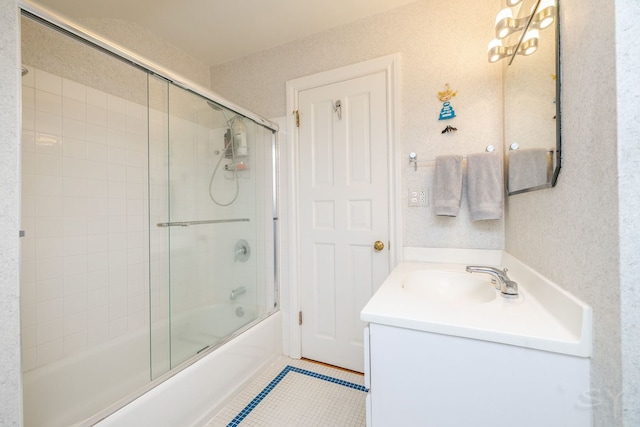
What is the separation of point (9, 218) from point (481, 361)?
1.38 meters

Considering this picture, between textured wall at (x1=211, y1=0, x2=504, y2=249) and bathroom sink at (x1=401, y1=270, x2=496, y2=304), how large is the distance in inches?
11.7

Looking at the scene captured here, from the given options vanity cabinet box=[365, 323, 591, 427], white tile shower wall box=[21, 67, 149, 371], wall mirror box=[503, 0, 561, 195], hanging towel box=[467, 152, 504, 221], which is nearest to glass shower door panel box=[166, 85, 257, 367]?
white tile shower wall box=[21, 67, 149, 371]

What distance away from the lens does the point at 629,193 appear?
518 mm

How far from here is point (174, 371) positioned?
4.27 feet

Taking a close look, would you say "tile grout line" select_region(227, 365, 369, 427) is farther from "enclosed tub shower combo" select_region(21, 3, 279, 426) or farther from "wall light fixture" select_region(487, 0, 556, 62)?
"wall light fixture" select_region(487, 0, 556, 62)

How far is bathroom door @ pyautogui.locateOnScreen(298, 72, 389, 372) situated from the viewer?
5.74 feet

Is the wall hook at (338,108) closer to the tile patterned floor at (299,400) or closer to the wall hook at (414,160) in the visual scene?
the wall hook at (414,160)

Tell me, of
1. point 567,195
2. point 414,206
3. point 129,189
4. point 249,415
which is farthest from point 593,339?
point 129,189

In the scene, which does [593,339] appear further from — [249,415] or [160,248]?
[160,248]

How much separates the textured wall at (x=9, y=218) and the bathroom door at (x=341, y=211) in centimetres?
144

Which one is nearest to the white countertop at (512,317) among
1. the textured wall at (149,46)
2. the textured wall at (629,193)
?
the textured wall at (629,193)

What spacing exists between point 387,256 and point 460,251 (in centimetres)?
43

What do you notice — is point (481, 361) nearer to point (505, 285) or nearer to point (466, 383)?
point (466, 383)

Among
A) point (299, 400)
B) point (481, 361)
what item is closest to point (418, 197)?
point (481, 361)
